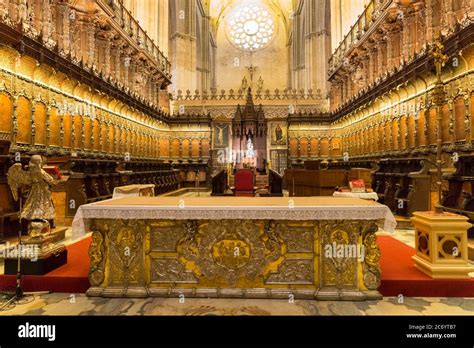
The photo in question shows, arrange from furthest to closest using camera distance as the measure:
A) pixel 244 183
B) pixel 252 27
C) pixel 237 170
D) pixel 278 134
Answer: pixel 252 27 < pixel 278 134 < pixel 237 170 < pixel 244 183

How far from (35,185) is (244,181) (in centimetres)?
708

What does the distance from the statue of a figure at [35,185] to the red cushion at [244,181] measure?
Result: 685 cm

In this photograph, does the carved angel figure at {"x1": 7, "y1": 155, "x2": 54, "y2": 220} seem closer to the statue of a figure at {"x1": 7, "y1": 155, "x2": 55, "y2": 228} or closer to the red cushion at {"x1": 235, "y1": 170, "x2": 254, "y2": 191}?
the statue of a figure at {"x1": 7, "y1": 155, "x2": 55, "y2": 228}

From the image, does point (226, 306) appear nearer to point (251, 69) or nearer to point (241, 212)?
point (241, 212)

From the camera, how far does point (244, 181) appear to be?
10406 millimetres

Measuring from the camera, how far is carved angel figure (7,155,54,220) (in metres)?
3.63

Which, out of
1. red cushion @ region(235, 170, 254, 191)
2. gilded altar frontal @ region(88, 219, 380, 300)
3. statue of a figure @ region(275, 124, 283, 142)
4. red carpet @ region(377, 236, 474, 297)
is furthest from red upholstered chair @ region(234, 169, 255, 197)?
statue of a figure @ region(275, 124, 283, 142)

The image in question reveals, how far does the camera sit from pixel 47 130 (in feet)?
31.5

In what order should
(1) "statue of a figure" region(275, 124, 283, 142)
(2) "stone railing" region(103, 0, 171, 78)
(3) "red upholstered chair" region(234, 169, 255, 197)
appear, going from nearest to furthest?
(3) "red upholstered chair" region(234, 169, 255, 197) → (2) "stone railing" region(103, 0, 171, 78) → (1) "statue of a figure" region(275, 124, 283, 142)

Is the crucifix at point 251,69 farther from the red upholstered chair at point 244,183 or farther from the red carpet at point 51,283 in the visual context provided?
the red carpet at point 51,283

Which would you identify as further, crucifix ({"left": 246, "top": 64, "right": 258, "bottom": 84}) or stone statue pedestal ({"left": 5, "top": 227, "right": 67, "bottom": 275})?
crucifix ({"left": 246, "top": 64, "right": 258, "bottom": 84})

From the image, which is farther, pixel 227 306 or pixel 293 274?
pixel 293 274

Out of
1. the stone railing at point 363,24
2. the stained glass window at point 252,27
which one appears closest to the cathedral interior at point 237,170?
the stone railing at point 363,24

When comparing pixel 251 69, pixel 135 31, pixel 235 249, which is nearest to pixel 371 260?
pixel 235 249
